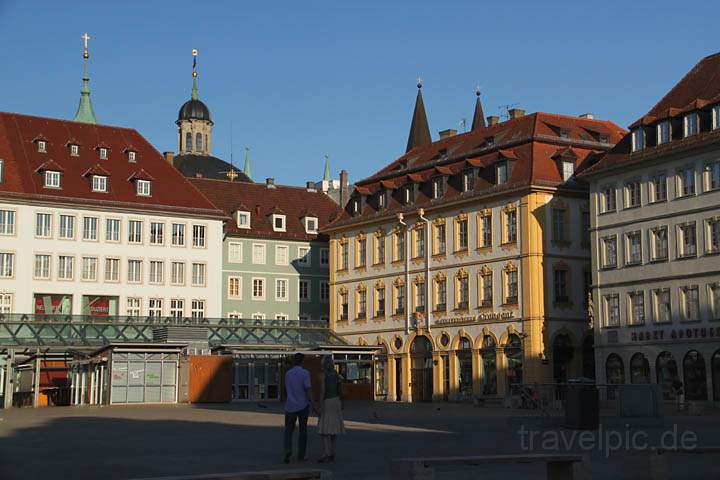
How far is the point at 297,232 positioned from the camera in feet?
299

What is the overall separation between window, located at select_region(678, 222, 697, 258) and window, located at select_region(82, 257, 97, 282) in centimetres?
3706

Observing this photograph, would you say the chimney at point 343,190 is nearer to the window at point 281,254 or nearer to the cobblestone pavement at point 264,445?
the window at point 281,254

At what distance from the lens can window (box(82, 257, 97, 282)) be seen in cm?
7762

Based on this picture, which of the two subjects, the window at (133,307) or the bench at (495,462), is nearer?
the bench at (495,462)

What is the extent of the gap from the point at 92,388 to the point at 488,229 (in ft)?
77.1

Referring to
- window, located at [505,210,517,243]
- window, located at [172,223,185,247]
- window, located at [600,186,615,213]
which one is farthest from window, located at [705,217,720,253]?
window, located at [172,223,185,247]

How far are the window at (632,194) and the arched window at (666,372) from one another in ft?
25.1

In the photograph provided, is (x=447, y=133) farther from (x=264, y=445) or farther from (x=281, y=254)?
(x=264, y=445)

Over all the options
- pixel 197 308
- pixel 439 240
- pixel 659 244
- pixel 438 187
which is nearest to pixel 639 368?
pixel 659 244

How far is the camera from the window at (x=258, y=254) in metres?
88.5

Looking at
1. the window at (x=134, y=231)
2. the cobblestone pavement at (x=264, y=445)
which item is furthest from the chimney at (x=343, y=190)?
the cobblestone pavement at (x=264, y=445)

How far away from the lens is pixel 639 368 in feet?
197

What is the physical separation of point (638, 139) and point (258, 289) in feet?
114

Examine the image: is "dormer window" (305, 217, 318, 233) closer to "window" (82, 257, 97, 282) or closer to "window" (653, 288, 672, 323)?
"window" (82, 257, 97, 282)
